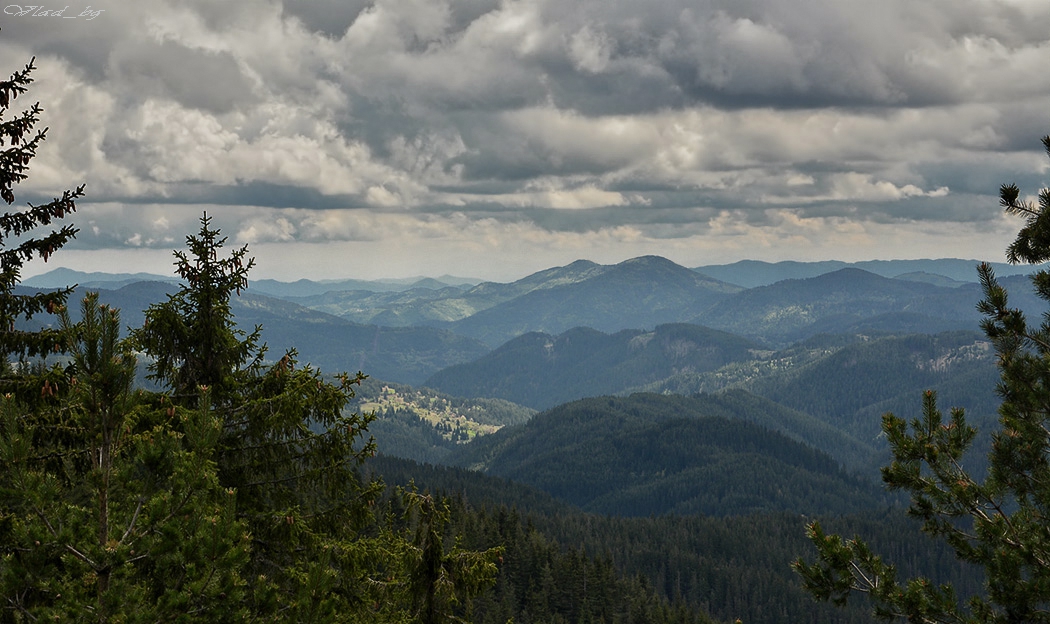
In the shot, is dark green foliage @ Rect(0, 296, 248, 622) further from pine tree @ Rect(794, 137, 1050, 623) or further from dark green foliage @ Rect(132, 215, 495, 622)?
pine tree @ Rect(794, 137, 1050, 623)

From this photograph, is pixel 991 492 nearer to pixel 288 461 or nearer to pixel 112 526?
pixel 288 461

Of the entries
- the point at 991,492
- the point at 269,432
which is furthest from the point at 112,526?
the point at 991,492

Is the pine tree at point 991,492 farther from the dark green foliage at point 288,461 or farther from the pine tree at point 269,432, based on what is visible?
the pine tree at point 269,432

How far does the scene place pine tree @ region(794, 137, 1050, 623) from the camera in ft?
52.2

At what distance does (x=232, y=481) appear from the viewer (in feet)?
56.7

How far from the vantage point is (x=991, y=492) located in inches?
647

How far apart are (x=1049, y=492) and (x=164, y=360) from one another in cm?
1956

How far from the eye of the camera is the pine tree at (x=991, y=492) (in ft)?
52.2

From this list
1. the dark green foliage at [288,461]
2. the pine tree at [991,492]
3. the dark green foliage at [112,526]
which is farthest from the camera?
the dark green foliage at [288,461]

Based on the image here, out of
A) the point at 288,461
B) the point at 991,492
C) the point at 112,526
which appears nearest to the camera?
the point at 112,526

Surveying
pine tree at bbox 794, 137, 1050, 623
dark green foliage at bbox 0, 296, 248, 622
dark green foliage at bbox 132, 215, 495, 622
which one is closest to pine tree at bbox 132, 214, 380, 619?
dark green foliage at bbox 132, 215, 495, 622

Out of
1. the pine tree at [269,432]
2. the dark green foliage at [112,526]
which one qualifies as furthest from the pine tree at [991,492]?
the dark green foliage at [112,526]

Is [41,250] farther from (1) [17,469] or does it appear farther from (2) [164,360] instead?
(1) [17,469]

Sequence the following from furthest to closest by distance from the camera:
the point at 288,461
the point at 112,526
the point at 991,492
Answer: the point at 288,461
the point at 991,492
the point at 112,526
